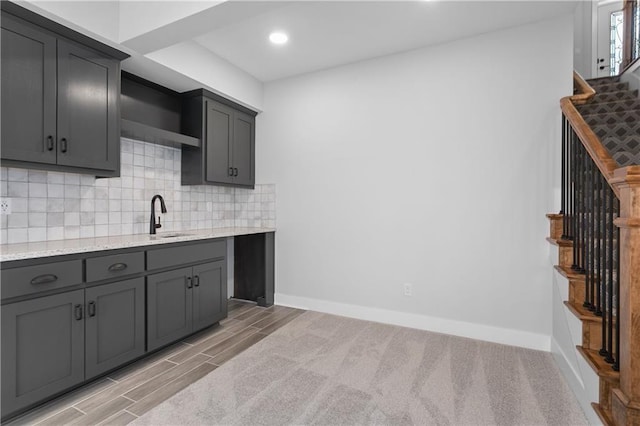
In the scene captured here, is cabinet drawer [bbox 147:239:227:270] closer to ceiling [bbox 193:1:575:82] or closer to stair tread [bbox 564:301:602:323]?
ceiling [bbox 193:1:575:82]

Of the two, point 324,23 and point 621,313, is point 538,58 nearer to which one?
point 324,23

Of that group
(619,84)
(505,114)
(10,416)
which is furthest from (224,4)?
(619,84)

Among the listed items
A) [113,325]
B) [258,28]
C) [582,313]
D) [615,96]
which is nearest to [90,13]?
[258,28]

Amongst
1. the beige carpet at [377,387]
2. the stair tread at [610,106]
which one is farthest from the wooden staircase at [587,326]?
the stair tread at [610,106]

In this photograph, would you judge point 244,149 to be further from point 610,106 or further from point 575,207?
point 610,106

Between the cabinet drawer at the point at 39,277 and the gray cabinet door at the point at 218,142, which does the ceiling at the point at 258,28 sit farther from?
the cabinet drawer at the point at 39,277

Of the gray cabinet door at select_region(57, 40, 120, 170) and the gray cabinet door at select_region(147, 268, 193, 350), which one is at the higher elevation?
the gray cabinet door at select_region(57, 40, 120, 170)

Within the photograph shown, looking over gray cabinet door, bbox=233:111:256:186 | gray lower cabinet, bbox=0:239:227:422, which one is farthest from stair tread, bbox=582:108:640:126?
gray lower cabinet, bbox=0:239:227:422

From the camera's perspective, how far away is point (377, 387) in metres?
2.07

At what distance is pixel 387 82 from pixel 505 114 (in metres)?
1.16

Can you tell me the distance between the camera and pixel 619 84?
4.41 metres

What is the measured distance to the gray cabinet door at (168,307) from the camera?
2.38 metres

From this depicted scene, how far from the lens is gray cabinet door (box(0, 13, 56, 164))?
1839mm

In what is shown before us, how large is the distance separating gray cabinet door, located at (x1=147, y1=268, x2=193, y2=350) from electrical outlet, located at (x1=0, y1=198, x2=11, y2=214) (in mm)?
980
